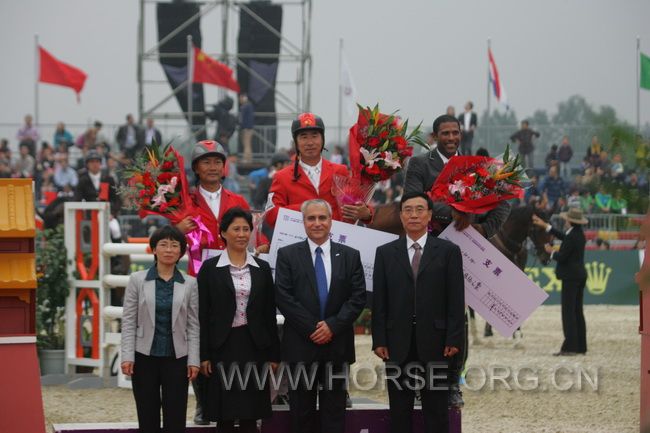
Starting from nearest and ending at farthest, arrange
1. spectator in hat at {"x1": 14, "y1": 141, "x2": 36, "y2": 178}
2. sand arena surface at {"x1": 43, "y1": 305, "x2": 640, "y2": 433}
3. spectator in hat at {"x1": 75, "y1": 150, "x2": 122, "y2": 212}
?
sand arena surface at {"x1": 43, "y1": 305, "x2": 640, "y2": 433} < spectator in hat at {"x1": 75, "y1": 150, "x2": 122, "y2": 212} < spectator in hat at {"x1": 14, "y1": 141, "x2": 36, "y2": 178}

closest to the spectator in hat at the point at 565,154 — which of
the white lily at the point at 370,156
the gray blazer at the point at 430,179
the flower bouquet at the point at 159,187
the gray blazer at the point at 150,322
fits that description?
the gray blazer at the point at 430,179

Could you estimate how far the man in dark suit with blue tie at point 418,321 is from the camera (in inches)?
254

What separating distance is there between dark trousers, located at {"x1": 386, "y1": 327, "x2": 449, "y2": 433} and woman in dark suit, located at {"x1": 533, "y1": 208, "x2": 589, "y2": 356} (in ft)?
25.1

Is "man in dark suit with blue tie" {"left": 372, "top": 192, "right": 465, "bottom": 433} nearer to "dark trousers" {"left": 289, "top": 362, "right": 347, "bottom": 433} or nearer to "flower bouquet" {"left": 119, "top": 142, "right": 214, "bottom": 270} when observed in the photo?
"dark trousers" {"left": 289, "top": 362, "right": 347, "bottom": 433}

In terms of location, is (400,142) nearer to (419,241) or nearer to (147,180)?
(419,241)

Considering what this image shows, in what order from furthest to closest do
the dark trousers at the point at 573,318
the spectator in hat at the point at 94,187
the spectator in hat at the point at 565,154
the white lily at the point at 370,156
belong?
the spectator in hat at the point at 565,154
the dark trousers at the point at 573,318
the spectator in hat at the point at 94,187
the white lily at the point at 370,156

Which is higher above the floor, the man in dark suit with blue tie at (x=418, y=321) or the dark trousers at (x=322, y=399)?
the man in dark suit with blue tie at (x=418, y=321)

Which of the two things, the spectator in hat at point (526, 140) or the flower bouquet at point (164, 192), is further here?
the spectator in hat at point (526, 140)

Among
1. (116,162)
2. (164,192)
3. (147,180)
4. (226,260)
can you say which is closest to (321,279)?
(226,260)

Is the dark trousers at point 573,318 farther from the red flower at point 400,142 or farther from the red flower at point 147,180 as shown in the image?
the red flower at point 147,180

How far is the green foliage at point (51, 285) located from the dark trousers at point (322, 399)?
5315mm

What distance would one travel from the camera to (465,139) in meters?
24.1

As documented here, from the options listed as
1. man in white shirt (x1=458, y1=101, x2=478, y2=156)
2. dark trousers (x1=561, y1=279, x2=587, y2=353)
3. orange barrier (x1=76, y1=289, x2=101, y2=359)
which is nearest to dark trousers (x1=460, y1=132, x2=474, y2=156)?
man in white shirt (x1=458, y1=101, x2=478, y2=156)

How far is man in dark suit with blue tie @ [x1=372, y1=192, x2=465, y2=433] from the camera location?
254 inches
